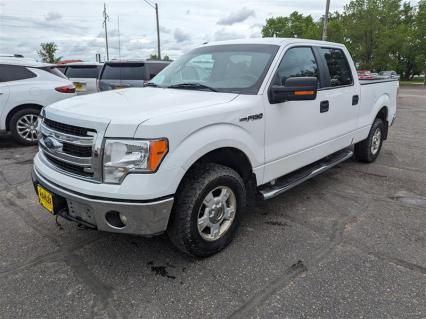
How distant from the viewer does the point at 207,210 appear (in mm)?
2947

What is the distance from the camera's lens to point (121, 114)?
2.62 m

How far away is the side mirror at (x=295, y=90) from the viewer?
3.16 m

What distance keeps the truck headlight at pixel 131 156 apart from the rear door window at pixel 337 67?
→ 2.73 metres

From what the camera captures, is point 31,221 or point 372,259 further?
point 31,221

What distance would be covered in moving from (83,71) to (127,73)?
2941 mm

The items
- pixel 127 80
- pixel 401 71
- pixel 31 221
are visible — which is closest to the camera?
pixel 31 221

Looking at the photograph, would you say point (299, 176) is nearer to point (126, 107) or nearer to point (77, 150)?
point (126, 107)

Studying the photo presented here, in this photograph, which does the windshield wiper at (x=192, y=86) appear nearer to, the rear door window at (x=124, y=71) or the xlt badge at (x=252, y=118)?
the xlt badge at (x=252, y=118)

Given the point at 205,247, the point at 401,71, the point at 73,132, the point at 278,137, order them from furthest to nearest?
the point at 401,71 → the point at 278,137 → the point at 205,247 → the point at 73,132

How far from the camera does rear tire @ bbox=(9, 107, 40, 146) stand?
7.20 m

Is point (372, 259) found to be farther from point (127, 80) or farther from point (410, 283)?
point (127, 80)

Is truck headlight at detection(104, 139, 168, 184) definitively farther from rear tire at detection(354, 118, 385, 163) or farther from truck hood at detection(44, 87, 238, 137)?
rear tire at detection(354, 118, 385, 163)

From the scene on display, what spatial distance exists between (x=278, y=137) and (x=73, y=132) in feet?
6.18

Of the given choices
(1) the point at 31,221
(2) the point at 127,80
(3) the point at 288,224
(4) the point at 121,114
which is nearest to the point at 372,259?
(3) the point at 288,224
